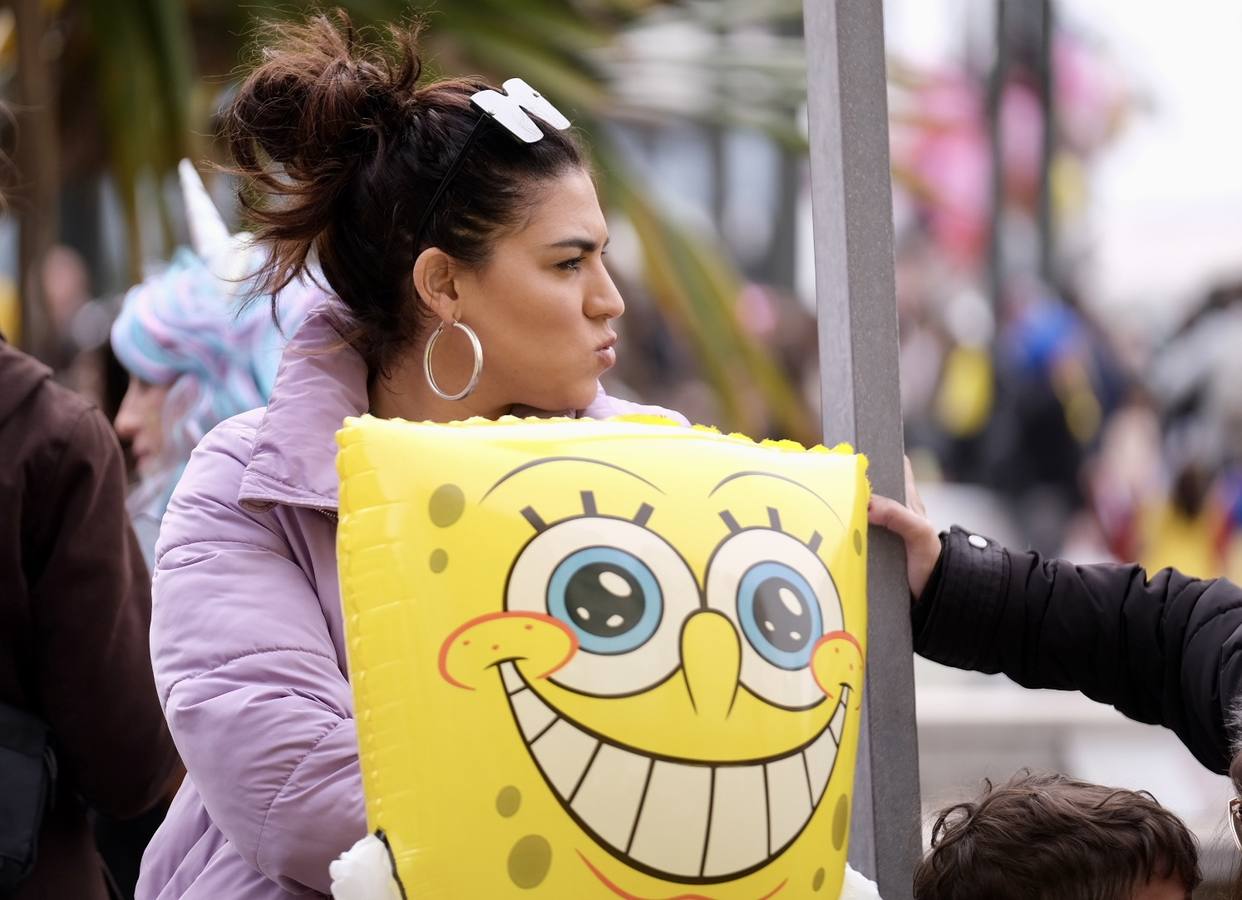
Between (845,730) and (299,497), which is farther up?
(299,497)

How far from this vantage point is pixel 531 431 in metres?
1.41

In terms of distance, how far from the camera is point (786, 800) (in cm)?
137

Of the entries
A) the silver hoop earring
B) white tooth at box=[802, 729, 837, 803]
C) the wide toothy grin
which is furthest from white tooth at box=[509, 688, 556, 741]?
the silver hoop earring

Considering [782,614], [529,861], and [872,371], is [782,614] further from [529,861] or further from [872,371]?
[872,371]

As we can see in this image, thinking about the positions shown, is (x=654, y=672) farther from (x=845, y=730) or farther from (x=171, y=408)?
(x=171, y=408)

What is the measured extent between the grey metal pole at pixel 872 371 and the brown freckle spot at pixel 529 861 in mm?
530

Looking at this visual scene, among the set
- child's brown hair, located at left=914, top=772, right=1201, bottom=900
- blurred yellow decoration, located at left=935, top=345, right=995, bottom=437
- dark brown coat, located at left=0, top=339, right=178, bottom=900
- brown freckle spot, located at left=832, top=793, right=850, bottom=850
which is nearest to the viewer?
brown freckle spot, located at left=832, top=793, right=850, bottom=850

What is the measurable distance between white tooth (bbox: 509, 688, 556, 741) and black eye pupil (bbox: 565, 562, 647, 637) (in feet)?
0.22

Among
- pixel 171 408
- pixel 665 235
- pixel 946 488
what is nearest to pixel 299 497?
pixel 171 408

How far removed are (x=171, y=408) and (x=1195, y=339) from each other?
6328mm

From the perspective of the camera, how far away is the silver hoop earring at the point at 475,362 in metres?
1.70

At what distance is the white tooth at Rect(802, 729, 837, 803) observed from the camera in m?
1.40

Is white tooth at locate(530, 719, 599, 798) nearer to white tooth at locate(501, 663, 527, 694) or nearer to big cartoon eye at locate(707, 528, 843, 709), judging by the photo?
white tooth at locate(501, 663, 527, 694)

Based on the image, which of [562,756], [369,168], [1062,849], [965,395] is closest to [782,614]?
[562,756]
